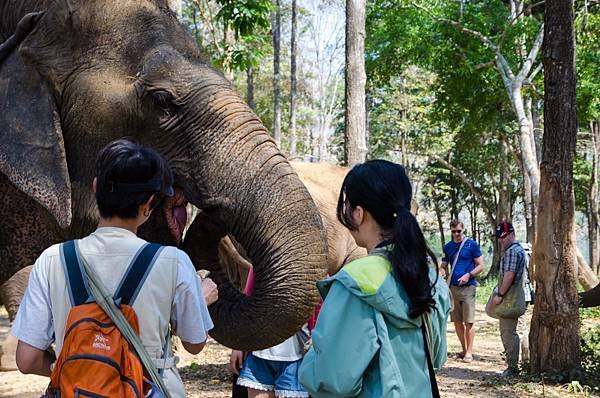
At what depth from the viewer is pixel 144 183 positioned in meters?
2.45

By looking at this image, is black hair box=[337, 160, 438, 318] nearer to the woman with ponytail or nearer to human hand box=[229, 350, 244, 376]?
the woman with ponytail

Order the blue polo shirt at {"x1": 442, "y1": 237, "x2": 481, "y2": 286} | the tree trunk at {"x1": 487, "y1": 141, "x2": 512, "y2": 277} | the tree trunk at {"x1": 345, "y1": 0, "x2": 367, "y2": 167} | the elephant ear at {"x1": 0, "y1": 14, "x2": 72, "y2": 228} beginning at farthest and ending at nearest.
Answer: the tree trunk at {"x1": 487, "y1": 141, "x2": 512, "y2": 277} < the blue polo shirt at {"x1": 442, "y1": 237, "x2": 481, "y2": 286} < the tree trunk at {"x1": 345, "y1": 0, "x2": 367, "y2": 167} < the elephant ear at {"x1": 0, "y1": 14, "x2": 72, "y2": 228}

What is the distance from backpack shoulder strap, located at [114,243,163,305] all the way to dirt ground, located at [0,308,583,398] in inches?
218

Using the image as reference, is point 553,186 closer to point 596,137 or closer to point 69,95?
point 69,95

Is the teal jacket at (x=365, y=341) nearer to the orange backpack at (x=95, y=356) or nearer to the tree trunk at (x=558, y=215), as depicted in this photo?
the orange backpack at (x=95, y=356)

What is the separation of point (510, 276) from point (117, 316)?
292 inches

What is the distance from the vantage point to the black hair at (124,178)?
2414 millimetres

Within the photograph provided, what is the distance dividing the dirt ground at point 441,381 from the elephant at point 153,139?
4.32 metres

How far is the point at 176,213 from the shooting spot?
3.61 metres

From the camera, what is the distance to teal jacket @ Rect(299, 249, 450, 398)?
243 centimetres

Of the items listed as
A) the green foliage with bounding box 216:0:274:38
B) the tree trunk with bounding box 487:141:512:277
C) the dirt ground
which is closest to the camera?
the dirt ground

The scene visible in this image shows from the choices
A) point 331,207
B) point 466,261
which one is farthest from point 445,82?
point 331,207

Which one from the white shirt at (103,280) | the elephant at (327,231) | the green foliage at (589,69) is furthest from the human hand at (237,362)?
the green foliage at (589,69)

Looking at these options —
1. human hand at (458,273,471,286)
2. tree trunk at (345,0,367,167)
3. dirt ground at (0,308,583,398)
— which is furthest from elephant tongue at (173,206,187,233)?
human hand at (458,273,471,286)
